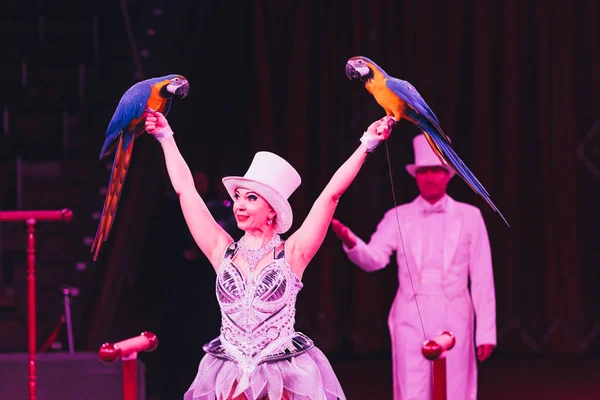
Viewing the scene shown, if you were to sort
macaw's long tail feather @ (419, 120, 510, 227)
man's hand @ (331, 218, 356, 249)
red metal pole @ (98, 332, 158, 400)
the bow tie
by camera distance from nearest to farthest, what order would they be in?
red metal pole @ (98, 332, 158, 400)
macaw's long tail feather @ (419, 120, 510, 227)
man's hand @ (331, 218, 356, 249)
the bow tie

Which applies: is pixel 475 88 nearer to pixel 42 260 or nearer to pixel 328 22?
pixel 328 22

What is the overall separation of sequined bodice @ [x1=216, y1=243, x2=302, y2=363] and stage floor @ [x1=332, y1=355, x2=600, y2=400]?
2.83 m

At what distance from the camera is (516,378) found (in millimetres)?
6297

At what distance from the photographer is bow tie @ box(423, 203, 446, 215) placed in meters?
4.86

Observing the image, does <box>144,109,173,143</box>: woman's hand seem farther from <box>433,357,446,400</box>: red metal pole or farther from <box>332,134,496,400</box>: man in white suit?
<box>332,134,496,400</box>: man in white suit

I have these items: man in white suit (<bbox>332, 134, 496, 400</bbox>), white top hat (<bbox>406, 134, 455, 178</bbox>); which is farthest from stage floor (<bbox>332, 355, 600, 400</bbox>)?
white top hat (<bbox>406, 134, 455, 178</bbox>)

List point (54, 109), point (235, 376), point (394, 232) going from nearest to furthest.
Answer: point (235, 376), point (394, 232), point (54, 109)

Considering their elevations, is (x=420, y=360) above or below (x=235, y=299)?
below

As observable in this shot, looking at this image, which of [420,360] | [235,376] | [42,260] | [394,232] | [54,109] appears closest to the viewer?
[235,376]

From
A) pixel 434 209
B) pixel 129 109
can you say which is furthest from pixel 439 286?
pixel 129 109

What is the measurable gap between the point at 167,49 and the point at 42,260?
68.3 inches

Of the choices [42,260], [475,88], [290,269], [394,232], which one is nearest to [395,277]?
[475,88]

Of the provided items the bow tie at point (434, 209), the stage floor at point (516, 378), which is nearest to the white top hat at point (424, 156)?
the bow tie at point (434, 209)

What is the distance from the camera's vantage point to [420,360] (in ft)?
15.4
